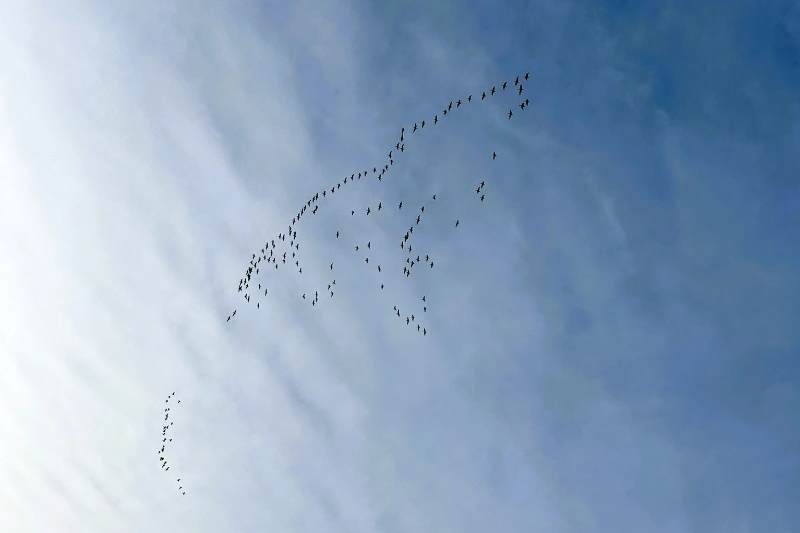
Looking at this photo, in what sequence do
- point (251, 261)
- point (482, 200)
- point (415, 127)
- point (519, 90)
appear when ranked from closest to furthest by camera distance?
point (519, 90)
point (415, 127)
point (482, 200)
point (251, 261)

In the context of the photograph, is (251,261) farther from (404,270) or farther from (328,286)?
(404,270)

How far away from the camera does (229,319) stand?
135 m

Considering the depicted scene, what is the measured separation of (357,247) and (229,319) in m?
51.6

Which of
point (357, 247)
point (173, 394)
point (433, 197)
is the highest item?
point (433, 197)

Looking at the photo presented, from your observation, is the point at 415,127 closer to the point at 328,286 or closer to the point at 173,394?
the point at 328,286

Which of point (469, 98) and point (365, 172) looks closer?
point (469, 98)

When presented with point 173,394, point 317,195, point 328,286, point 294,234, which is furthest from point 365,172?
point 173,394

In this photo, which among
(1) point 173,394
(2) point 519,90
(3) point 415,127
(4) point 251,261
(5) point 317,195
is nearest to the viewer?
(2) point 519,90

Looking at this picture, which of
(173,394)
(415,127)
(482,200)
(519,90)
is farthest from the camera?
(173,394)

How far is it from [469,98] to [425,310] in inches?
2002

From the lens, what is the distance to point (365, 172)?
335 feet

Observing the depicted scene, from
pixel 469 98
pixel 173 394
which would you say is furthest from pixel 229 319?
pixel 469 98

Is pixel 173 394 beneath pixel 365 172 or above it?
beneath

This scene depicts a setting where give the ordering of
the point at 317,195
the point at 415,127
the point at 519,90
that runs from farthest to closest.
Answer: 1. the point at 317,195
2. the point at 415,127
3. the point at 519,90
